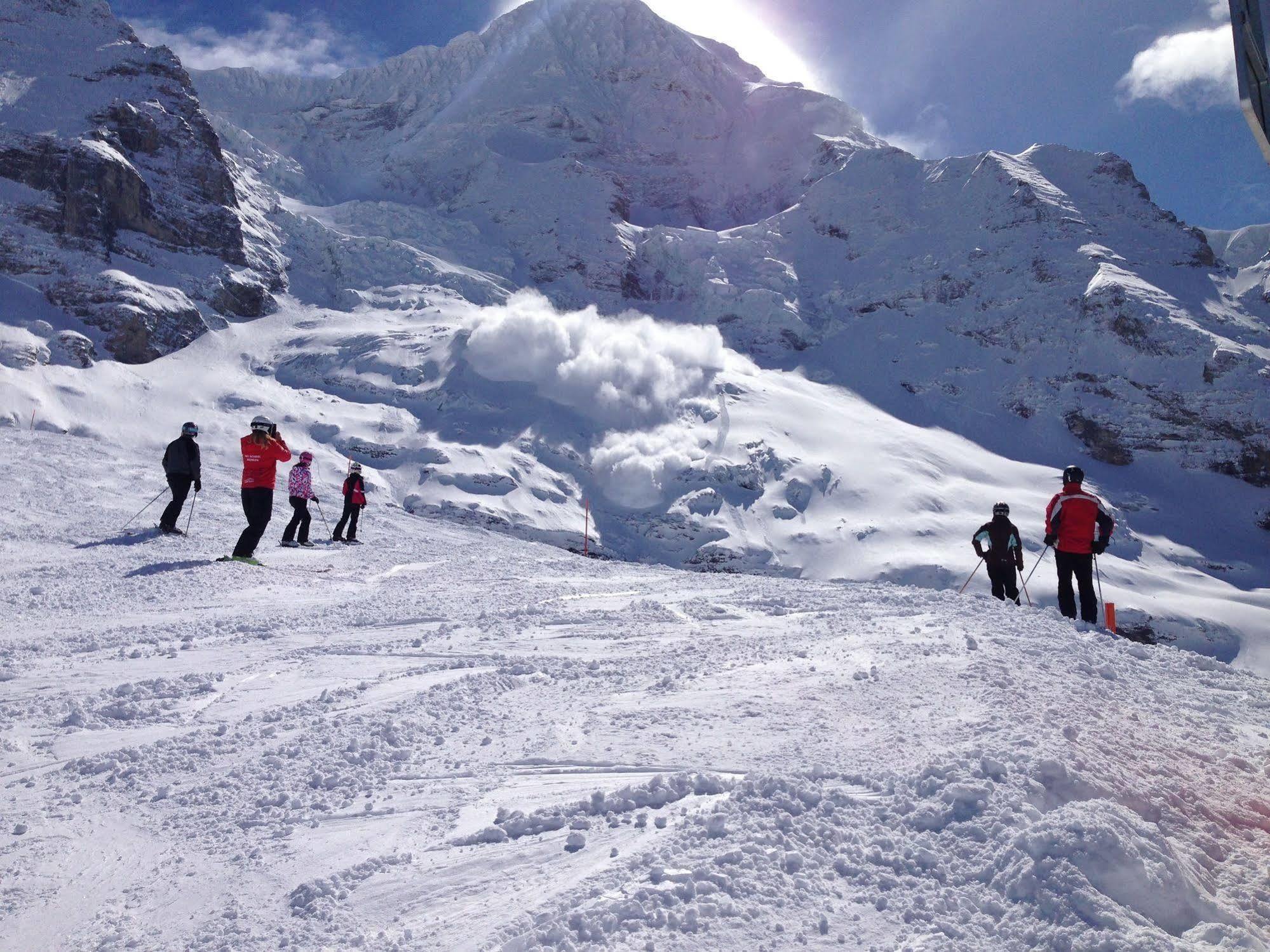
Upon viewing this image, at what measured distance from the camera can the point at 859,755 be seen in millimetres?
3428

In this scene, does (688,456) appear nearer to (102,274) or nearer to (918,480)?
(918,480)

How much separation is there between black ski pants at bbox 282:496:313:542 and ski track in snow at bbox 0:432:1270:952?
6.21 meters

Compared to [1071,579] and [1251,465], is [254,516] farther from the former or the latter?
[1251,465]

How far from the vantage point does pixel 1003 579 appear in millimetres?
9820

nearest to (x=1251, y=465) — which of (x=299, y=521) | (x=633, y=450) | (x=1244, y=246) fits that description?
(x=633, y=450)

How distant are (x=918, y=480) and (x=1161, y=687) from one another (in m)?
36.1

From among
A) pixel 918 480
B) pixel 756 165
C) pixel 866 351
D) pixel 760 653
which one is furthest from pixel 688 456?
pixel 756 165

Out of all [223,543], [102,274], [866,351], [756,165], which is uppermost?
[756,165]

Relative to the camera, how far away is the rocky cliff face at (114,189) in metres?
38.0

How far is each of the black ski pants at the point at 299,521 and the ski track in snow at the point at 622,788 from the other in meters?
6.21

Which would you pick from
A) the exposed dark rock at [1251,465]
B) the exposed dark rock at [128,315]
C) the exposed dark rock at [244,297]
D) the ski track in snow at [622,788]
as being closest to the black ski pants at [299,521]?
the ski track in snow at [622,788]

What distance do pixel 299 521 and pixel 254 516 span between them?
9.22 feet

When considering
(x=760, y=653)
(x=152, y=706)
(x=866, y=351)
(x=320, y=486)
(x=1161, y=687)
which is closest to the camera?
(x=152, y=706)

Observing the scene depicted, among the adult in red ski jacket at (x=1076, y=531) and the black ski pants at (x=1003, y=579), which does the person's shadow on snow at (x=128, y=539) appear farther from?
the adult in red ski jacket at (x=1076, y=531)
